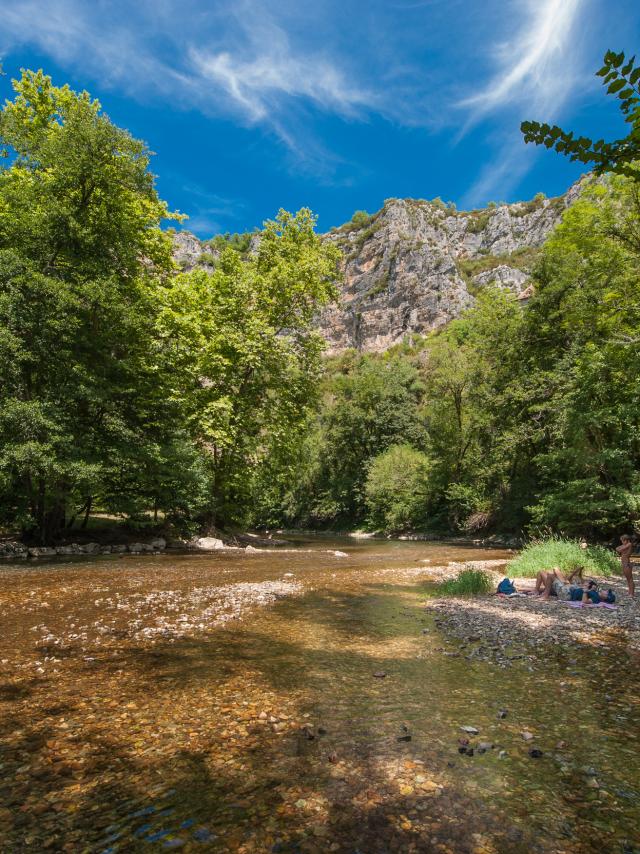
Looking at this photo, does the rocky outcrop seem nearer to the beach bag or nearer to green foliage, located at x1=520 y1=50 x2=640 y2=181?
the beach bag

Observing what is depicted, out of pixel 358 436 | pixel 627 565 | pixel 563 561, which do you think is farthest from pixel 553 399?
pixel 358 436

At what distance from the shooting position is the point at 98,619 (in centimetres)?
859

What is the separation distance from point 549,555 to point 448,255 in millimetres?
123001

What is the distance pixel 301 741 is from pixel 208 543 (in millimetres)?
23374

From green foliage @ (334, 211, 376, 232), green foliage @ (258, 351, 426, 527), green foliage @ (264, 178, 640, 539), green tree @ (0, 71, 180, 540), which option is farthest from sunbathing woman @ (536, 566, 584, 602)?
green foliage @ (334, 211, 376, 232)

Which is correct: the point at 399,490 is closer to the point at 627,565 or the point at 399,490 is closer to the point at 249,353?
the point at 249,353

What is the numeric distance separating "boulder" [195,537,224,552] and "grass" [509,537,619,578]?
1608 cm

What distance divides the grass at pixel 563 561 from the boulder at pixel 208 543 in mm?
16082

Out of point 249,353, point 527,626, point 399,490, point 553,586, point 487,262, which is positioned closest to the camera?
point 527,626

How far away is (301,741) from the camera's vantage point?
438 centimetres

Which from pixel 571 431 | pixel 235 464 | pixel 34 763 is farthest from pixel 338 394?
pixel 34 763

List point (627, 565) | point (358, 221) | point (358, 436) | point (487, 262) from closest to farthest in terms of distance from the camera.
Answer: point (627, 565) < point (358, 436) < point (487, 262) < point (358, 221)

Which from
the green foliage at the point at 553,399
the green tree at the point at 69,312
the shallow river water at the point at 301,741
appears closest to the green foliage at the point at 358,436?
the green foliage at the point at 553,399

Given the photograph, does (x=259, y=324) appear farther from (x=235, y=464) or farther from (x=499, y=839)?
(x=499, y=839)
